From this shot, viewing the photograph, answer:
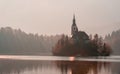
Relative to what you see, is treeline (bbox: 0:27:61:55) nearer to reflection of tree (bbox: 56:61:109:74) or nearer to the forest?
the forest

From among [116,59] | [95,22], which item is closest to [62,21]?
[95,22]

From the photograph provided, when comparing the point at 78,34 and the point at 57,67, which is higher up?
the point at 78,34

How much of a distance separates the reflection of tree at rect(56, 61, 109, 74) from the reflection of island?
13 centimetres

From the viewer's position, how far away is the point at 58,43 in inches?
215

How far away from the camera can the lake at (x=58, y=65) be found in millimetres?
5406

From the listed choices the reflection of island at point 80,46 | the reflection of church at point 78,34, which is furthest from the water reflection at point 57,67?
the reflection of church at point 78,34

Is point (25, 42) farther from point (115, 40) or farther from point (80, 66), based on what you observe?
point (115, 40)

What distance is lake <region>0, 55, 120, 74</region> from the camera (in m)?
5.41

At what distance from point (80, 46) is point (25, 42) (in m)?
0.80

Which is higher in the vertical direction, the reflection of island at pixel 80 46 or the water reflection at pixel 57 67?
the reflection of island at pixel 80 46

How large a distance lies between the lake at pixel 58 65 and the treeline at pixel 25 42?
0.09 metres

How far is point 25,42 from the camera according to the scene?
216 inches

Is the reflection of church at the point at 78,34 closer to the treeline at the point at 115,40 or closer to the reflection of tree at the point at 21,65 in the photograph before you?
the treeline at the point at 115,40

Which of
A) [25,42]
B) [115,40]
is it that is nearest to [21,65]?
[25,42]
